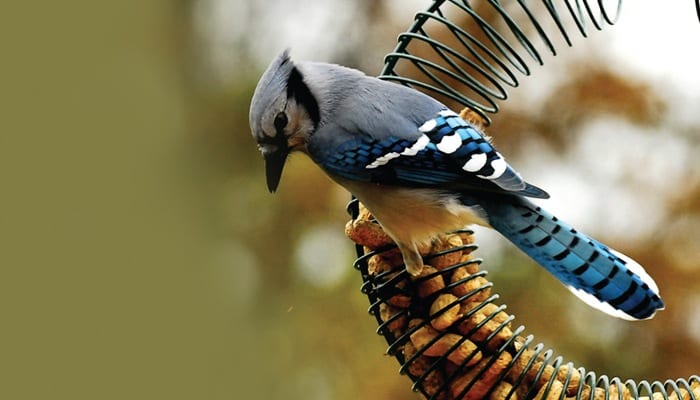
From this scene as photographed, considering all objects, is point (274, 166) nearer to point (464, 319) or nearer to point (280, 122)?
point (280, 122)

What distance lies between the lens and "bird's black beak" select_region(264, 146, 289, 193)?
1.46 m

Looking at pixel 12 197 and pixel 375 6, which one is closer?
pixel 12 197

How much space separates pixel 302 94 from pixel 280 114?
59 millimetres

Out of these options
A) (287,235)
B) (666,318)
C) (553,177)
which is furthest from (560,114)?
(287,235)

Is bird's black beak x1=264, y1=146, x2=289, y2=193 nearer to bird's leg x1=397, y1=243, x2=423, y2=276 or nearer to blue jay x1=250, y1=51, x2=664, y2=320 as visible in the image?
blue jay x1=250, y1=51, x2=664, y2=320

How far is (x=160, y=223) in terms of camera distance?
1757 mm

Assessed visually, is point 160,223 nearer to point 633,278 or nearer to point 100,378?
point 100,378

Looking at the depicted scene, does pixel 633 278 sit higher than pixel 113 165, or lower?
higher

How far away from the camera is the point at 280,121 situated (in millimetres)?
1446

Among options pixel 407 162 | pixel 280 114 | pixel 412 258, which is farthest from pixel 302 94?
pixel 412 258

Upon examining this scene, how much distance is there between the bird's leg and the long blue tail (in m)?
0.13

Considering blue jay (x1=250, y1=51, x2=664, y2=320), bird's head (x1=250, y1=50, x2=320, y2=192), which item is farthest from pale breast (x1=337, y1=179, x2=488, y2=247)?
bird's head (x1=250, y1=50, x2=320, y2=192)

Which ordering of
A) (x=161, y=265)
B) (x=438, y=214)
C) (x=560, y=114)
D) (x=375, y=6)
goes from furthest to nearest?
(x=375, y=6)
(x=560, y=114)
(x=161, y=265)
(x=438, y=214)

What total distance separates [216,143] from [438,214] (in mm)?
1009
